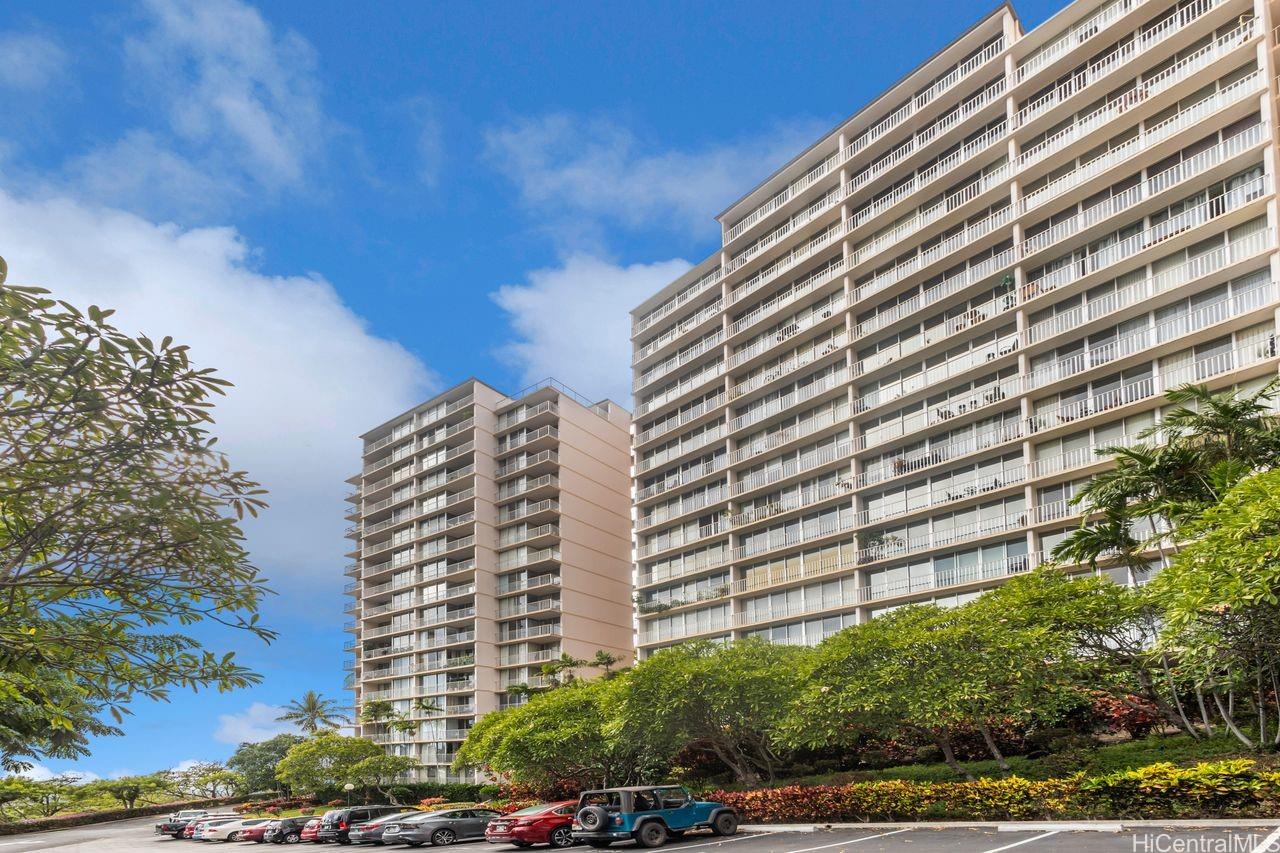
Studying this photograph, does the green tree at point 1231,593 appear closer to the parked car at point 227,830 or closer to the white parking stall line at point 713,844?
the white parking stall line at point 713,844

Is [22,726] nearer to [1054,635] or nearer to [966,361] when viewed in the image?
[1054,635]

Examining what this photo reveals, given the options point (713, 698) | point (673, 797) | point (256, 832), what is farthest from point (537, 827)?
point (256, 832)

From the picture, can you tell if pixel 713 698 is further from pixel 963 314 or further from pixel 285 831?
pixel 963 314

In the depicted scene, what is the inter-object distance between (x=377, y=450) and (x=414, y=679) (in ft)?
76.3

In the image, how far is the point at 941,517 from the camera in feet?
159

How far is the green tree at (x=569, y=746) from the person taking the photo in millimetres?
39875

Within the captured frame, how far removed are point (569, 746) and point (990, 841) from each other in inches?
941

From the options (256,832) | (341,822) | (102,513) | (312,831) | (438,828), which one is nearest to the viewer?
(102,513)

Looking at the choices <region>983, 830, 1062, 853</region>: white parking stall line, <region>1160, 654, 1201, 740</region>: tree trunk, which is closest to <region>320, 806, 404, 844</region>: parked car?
<region>983, 830, 1062, 853</region>: white parking stall line

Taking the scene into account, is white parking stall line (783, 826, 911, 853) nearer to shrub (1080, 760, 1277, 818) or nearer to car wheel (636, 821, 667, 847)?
shrub (1080, 760, 1277, 818)

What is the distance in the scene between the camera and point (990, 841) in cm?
2008

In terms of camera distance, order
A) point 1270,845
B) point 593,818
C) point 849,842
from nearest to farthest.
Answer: point 1270,845 → point 849,842 → point 593,818

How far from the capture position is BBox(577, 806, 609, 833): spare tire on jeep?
25734mm

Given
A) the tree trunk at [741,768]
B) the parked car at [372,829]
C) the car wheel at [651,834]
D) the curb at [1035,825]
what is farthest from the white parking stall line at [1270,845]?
the parked car at [372,829]
